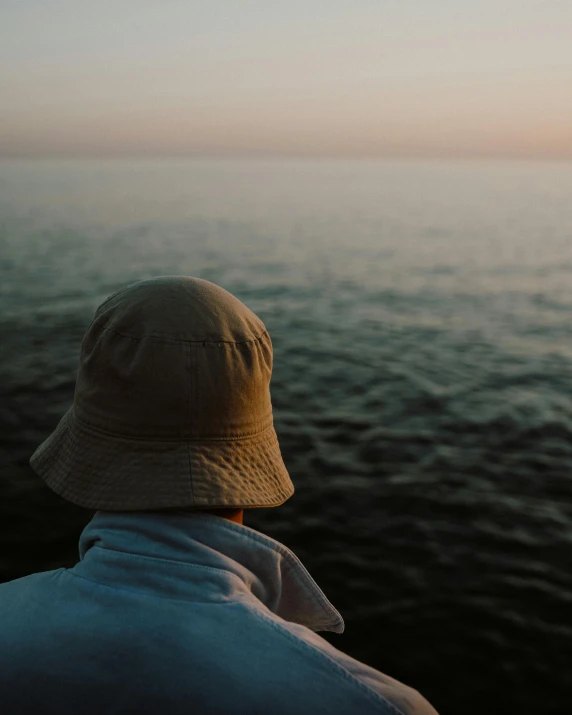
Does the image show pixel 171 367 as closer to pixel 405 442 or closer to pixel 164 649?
pixel 164 649

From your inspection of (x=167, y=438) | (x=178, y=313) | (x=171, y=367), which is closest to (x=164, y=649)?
(x=167, y=438)

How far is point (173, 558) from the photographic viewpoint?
149 centimetres

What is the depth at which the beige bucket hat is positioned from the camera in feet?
5.27

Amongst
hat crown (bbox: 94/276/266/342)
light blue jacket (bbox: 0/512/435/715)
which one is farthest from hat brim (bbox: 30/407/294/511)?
hat crown (bbox: 94/276/266/342)

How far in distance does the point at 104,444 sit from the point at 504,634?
5.29m

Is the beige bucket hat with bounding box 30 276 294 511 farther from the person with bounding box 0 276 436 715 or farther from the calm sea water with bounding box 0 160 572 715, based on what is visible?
the calm sea water with bounding box 0 160 572 715

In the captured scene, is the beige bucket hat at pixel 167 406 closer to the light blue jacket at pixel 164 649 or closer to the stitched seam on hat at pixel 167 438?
the stitched seam on hat at pixel 167 438

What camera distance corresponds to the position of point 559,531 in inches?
295

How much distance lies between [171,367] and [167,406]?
89 mm

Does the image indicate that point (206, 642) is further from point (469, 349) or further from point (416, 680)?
point (469, 349)

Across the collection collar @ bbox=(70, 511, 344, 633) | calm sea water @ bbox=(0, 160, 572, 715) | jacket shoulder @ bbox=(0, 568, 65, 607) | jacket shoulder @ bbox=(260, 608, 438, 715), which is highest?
collar @ bbox=(70, 511, 344, 633)

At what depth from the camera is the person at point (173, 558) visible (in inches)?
53.7

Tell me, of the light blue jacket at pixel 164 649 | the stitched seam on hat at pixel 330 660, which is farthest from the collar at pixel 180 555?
the stitched seam on hat at pixel 330 660

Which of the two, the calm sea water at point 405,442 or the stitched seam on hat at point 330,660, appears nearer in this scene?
the stitched seam on hat at point 330,660
